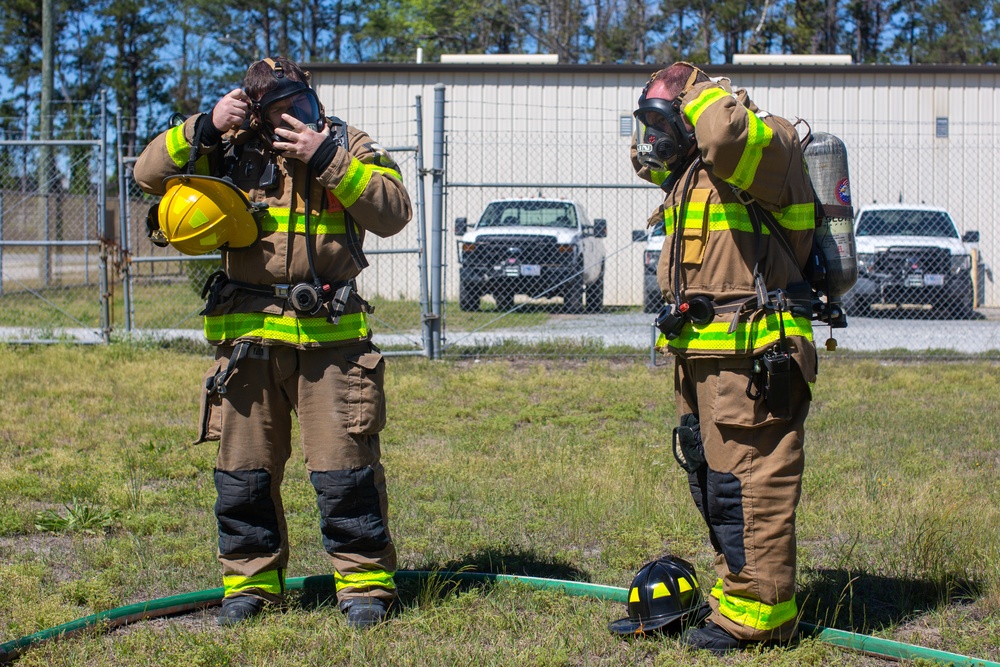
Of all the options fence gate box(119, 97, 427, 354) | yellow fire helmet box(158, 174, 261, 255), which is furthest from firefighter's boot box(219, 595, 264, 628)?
fence gate box(119, 97, 427, 354)

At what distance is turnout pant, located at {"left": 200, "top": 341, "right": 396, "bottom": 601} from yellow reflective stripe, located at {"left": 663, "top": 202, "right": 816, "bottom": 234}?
1263mm

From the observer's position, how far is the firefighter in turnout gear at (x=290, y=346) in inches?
140

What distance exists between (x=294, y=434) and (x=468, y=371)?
109 inches

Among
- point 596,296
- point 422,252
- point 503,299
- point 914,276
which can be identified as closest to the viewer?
point 422,252

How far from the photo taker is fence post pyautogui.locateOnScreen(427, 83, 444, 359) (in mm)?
9508

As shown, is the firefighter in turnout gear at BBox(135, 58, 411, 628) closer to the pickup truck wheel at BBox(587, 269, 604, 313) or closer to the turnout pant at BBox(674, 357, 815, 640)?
the turnout pant at BBox(674, 357, 815, 640)

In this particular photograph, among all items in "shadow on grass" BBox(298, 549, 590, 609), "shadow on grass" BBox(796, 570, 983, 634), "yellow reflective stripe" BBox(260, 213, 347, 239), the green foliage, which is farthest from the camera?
the green foliage

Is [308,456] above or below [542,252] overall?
below

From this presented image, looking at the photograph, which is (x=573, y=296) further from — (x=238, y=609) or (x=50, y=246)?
(x=238, y=609)

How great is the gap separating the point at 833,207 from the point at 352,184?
1.67 meters

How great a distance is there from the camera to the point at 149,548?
446 cm

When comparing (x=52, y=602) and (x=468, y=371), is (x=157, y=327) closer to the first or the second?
(x=468, y=371)

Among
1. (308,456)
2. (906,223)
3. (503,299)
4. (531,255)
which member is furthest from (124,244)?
(906,223)

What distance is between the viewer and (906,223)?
47.2 feet
